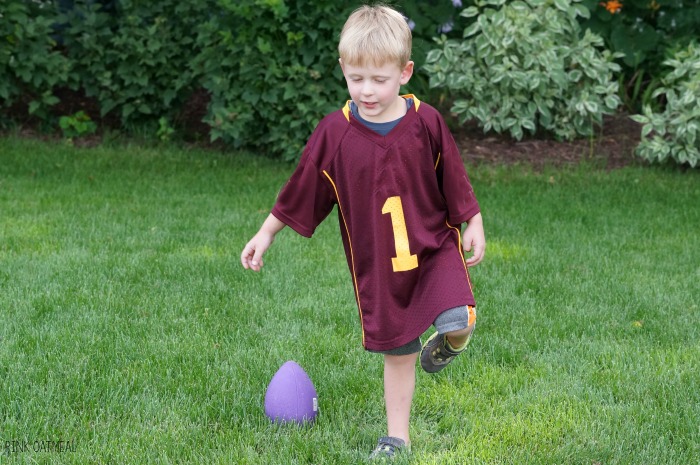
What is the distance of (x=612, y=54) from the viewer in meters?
8.44

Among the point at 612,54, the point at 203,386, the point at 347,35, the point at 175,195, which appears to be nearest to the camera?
the point at 347,35

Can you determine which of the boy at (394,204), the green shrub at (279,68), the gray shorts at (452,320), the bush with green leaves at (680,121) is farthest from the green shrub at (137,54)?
the gray shorts at (452,320)

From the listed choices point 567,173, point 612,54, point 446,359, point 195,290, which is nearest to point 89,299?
point 195,290

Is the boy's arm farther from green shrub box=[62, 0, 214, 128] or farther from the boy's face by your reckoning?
green shrub box=[62, 0, 214, 128]

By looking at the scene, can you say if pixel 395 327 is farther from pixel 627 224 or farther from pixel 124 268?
pixel 627 224

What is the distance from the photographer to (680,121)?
25.3 feet

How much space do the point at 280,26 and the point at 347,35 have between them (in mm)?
5224

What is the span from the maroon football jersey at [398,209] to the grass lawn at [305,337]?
54 centimetres

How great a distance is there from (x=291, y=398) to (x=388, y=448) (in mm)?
407

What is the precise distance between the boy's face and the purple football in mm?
1025

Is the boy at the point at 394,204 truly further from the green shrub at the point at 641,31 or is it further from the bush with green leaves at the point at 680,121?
the green shrub at the point at 641,31

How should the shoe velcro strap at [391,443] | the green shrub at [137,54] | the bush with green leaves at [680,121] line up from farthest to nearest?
the green shrub at [137,54], the bush with green leaves at [680,121], the shoe velcro strap at [391,443]

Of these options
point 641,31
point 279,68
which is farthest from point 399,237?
point 641,31

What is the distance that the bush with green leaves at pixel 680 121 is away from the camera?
7.68m
